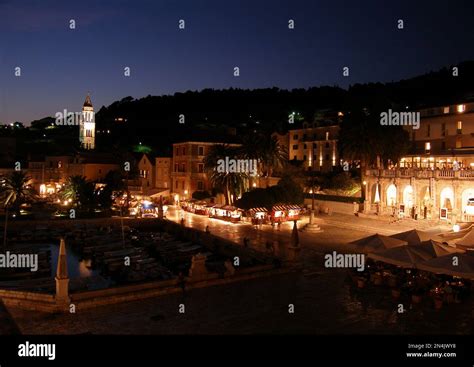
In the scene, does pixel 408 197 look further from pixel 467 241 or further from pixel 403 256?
pixel 403 256

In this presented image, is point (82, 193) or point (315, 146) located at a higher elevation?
point (315, 146)

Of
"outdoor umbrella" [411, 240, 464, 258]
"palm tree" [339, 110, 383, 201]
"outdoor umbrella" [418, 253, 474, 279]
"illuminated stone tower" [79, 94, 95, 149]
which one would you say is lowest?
"outdoor umbrella" [418, 253, 474, 279]

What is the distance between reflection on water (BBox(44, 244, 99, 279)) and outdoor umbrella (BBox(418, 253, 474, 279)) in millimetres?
22884

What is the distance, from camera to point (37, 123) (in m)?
193

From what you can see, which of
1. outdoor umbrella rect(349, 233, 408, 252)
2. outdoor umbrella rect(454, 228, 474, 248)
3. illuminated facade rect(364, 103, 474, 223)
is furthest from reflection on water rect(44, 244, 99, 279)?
illuminated facade rect(364, 103, 474, 223)

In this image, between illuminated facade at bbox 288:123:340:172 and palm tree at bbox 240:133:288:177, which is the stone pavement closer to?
palm tree at bbox 240:133:288:177

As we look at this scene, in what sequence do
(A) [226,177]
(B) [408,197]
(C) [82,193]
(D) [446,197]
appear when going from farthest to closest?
(C) [82,193], (A) [226,177], (B) [408,197], (D) [446,197]

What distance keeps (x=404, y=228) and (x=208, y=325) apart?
26.1m

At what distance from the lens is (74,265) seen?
36750 millimetres

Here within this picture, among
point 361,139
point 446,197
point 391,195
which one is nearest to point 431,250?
point 446,197

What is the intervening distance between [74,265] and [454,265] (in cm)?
2927

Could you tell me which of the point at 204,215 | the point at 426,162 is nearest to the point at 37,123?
the point at 204,215

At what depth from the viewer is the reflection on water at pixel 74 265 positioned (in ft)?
111

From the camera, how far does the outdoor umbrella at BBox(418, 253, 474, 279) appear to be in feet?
60.5
